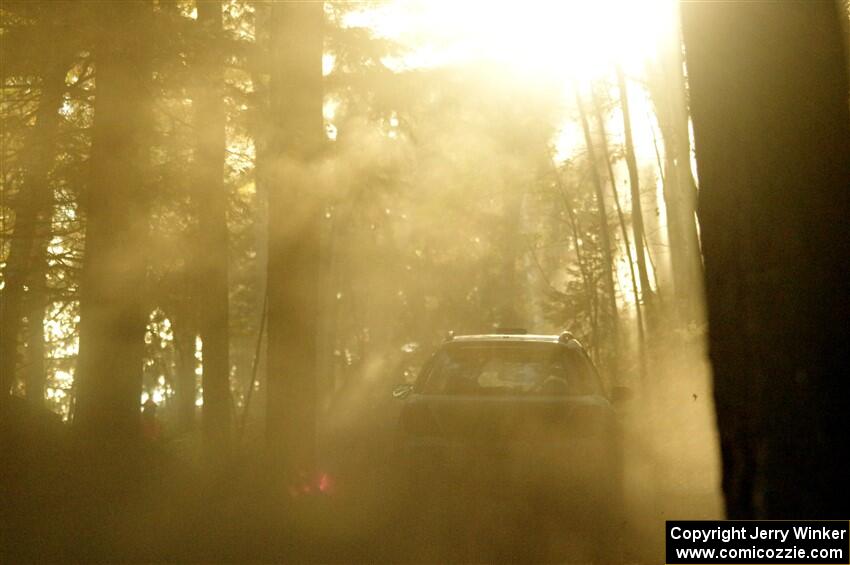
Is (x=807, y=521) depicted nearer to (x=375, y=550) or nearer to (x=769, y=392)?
(x=769, y=392)

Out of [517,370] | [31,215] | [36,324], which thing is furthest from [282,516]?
[36,324]

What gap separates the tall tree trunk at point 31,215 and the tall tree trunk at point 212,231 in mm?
1843

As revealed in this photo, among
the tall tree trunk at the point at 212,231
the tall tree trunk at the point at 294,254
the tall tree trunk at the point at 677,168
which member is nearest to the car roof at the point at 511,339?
the tall tree trunk at the point at 294,254

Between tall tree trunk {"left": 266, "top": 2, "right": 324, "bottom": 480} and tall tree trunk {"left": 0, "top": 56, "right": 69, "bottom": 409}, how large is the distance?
9.67 ft

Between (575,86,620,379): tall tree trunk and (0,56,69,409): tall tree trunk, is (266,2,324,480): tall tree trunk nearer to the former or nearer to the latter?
(0,56,69,409): tall tree trunk

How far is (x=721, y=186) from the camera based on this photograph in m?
4.03

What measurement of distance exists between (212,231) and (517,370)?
7508mm

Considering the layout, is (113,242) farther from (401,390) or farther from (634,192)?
(634,192)

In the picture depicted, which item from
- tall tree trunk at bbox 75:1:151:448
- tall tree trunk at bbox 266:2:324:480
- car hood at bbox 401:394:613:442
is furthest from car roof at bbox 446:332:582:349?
tall tree trunk at bbox 75:1:151:448

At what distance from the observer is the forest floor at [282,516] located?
31.4ft

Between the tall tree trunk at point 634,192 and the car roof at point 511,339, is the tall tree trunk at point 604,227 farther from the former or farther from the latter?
the car roof at point 511,339

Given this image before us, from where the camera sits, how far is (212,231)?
1789cm

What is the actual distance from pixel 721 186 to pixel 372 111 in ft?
42.3

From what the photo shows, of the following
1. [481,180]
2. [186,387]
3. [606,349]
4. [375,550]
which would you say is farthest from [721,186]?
[186,387]
